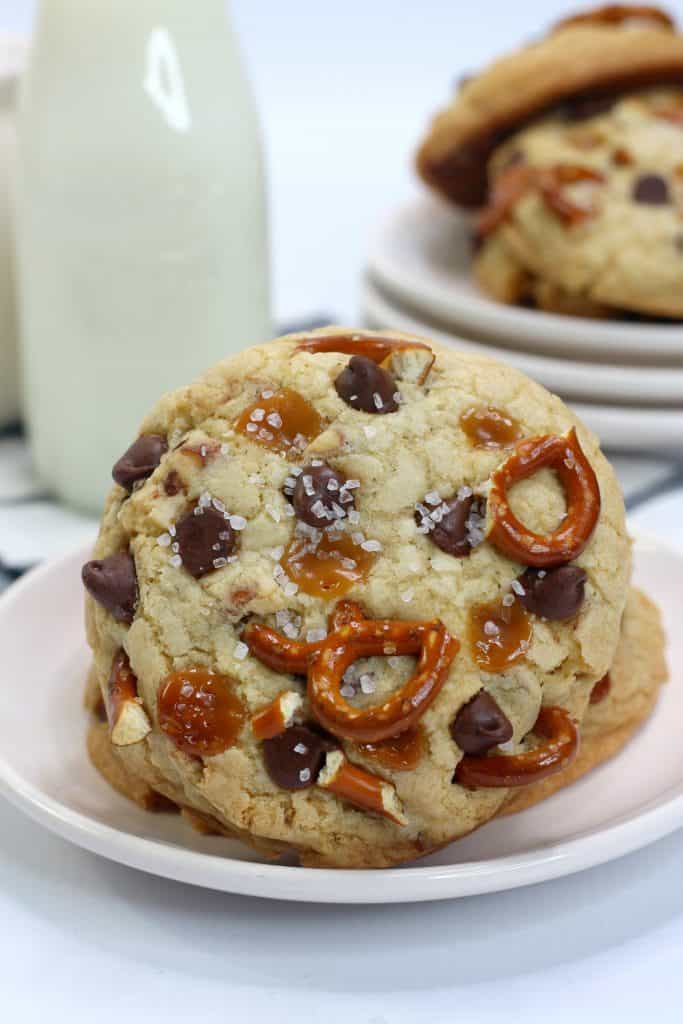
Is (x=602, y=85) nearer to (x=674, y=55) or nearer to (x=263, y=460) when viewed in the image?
(x=674, y=55)

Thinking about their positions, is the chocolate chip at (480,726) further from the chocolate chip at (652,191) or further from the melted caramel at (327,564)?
the chocolate chip at (652,191)

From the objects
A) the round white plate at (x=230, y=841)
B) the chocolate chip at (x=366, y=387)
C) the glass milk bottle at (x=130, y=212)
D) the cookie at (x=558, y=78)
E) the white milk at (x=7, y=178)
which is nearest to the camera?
the round white plate at (x=230, y=841)

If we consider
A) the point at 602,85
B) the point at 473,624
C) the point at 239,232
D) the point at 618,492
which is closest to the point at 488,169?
the point at 602,85

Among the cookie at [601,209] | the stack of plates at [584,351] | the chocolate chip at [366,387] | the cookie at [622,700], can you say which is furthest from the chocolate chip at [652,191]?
the chocolate chip at [366,387]

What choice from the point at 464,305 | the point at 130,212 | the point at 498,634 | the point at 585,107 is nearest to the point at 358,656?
the point at 498,634

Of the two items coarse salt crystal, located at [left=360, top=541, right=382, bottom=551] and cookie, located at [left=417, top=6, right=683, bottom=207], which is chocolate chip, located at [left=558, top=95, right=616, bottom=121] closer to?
cookie, located at [left=417, top=6, right=683, bottom=207]

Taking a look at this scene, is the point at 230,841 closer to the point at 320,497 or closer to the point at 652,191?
the point at 320,497

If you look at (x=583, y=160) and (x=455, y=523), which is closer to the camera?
(x=455, y=523)
